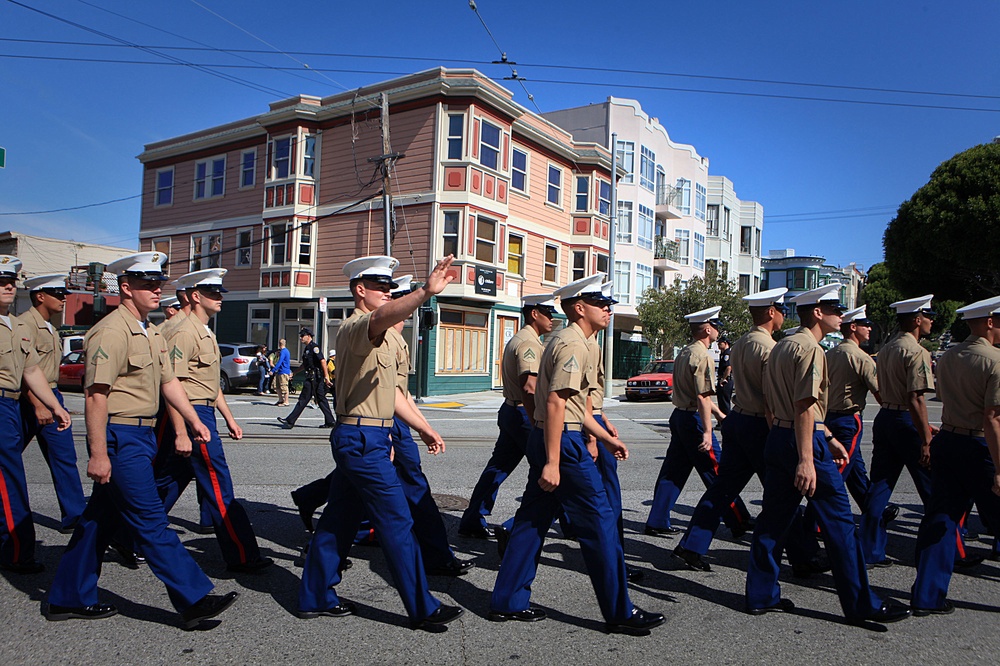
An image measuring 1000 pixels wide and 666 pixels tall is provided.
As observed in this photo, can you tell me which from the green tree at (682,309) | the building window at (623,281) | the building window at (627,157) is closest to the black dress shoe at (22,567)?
the green tree at (682,309)

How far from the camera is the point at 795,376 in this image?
4.35m

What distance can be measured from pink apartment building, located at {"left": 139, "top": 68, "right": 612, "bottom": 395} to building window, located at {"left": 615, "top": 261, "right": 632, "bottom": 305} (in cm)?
394

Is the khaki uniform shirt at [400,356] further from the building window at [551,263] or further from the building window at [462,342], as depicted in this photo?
the building window at [551,263]

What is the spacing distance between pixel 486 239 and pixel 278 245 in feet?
26.5

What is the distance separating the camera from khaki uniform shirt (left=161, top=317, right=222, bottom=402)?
17.6 feet

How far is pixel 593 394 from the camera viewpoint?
4766 millimetres

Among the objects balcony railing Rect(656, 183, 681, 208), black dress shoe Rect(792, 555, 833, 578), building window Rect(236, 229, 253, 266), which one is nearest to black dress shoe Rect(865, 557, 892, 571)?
black dress shoe Rect(792, 555, 833, 578)

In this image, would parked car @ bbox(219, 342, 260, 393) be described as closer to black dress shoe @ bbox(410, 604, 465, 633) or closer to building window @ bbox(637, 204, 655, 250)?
black dress shoe @ bbox(410, 604, 465, 633)

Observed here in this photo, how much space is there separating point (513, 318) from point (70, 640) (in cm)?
2376

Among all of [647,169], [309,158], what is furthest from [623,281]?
[309,158]

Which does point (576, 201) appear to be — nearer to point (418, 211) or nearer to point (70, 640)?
point (418, 211)

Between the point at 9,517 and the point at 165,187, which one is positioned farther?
the point at 165,187

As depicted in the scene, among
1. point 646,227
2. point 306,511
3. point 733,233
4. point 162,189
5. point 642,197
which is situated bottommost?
point 306,511

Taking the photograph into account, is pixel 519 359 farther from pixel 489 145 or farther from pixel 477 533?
pixel 489 145
